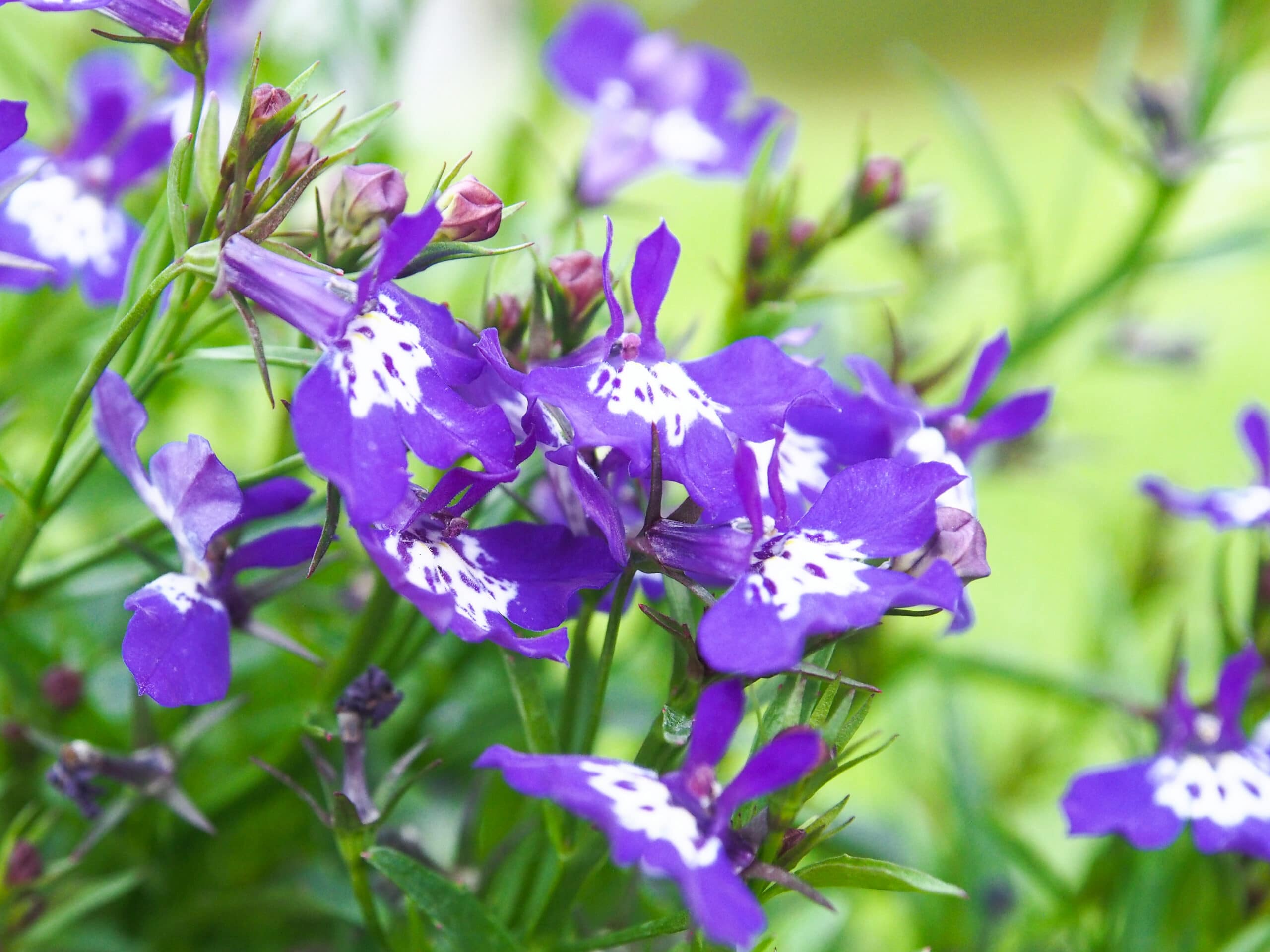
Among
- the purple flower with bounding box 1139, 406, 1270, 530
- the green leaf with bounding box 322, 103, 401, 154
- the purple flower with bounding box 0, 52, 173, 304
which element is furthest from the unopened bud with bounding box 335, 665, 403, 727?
the purple flower with bounding box 1139, 406, 1270, 530

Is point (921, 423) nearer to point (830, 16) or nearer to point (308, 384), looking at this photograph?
point (308, 384)

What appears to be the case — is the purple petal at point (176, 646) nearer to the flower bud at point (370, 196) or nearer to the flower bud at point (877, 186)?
the flower bud at point (370, 196)

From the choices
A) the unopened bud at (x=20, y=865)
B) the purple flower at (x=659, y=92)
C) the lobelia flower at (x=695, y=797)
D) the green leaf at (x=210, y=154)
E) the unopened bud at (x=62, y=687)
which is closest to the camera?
the lobelia flower at (x=695, y=797)

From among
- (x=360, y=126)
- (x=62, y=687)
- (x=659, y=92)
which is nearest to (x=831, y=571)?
(x=360, y=126)

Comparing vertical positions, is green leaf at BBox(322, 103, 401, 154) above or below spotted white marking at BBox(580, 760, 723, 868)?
above

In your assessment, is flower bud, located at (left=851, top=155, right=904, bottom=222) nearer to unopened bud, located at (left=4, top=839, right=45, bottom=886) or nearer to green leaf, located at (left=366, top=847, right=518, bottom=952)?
green leaf, located at (left=366, top=847, right=518, bottom=952)

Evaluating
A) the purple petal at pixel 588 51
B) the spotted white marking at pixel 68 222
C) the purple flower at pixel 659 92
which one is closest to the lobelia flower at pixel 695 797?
the spotted white marking at pixel 68 222

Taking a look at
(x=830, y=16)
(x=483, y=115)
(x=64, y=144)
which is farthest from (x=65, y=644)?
(x=830, y=16)
